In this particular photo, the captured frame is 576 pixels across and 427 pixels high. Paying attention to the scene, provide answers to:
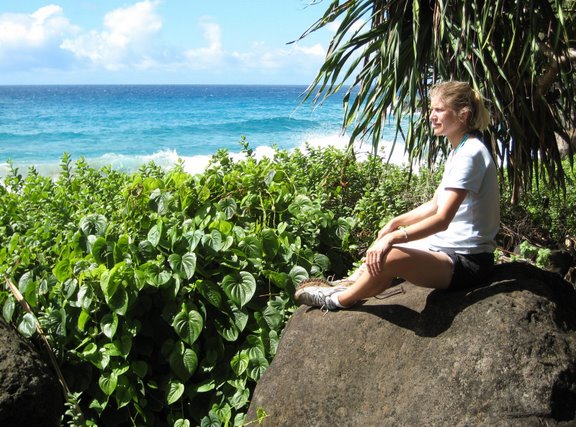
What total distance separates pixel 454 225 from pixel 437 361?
0.67 m

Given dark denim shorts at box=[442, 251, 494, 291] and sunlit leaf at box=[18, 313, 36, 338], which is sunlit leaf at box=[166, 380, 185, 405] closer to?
sunlit leaf at box=[18, 313, 36, 338]

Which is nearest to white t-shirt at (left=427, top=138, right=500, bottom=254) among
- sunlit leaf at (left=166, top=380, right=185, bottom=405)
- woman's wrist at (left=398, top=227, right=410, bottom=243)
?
woman's wrist at (left=398, top=227, right=410, bottom=243)

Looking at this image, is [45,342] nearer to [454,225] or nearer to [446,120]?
[454,225]

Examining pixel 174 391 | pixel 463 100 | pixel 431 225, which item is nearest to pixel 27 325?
pixel 174 391

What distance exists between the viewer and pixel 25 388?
3.37 meters

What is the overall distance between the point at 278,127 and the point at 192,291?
93.9 ft

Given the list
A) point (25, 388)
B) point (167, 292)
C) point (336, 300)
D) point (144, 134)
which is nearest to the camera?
point (25, 388)

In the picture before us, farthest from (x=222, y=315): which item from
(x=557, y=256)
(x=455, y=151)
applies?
(x=557, y=256)

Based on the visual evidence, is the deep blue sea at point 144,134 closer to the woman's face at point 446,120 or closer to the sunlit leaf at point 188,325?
the sunlit leaf at point 188,325

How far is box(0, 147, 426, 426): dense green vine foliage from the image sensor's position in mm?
3865

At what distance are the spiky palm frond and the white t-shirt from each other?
1.61 metres

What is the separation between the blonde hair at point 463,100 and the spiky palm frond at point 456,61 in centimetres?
144

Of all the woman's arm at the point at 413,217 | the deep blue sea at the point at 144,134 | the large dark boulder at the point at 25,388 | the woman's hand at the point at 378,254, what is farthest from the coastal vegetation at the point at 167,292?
the deep blue sea at the point at 144,134

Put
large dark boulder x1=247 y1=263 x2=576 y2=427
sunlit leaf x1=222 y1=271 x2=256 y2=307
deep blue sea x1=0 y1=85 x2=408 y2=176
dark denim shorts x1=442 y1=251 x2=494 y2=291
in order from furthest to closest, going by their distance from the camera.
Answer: deep blue sea x1=0 y1=85 x2=408 y2=176 < sunlit leaf x1=222 y1=271 x2=256 y2=307 < dark denim shorts x1=442 y1=251 x2=494 y2=291 < large dark boulder x1=247 y1=263 x2=576 y2=427
